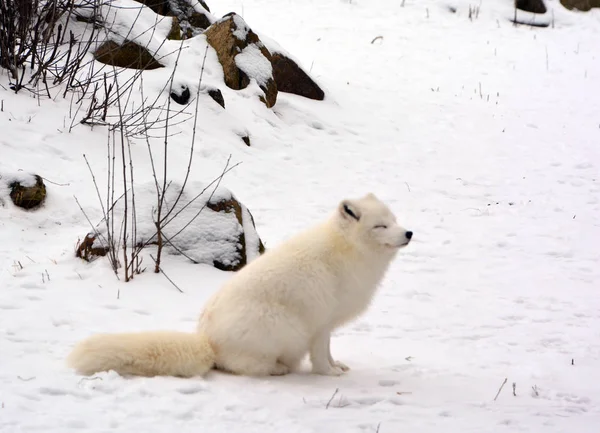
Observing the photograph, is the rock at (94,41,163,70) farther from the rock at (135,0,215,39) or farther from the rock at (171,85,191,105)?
the rock at (135,0,215,39)

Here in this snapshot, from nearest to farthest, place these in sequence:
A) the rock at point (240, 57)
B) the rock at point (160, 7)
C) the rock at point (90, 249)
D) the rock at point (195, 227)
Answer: the rock at point (90, 249) < the rock at point (195, 227) < the rock at point (240, 57) < the rock at point (160, 7)

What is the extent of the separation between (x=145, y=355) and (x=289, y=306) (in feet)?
3.20

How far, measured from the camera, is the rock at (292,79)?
12.4 meters

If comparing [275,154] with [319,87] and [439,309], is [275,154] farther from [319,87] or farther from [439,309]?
[439,309]

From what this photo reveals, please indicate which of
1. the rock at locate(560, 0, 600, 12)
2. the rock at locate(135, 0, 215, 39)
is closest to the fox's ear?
the rock at locate(135, 0, 215, 39)

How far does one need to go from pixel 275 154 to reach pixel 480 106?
4.98 metres

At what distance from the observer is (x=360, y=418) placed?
386 centimetres

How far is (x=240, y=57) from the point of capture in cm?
1140

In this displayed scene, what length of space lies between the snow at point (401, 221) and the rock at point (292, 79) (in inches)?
9.9

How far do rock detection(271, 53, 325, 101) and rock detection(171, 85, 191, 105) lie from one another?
2.56 meters

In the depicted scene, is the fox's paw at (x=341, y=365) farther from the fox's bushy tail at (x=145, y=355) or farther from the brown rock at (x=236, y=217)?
the brown rock at (x=236, y=217)

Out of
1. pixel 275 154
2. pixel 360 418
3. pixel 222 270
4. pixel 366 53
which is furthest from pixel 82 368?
pixel 366 53

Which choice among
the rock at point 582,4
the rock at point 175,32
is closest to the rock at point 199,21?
the rock at point 175,32

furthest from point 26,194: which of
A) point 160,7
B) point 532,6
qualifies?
point 532,6
